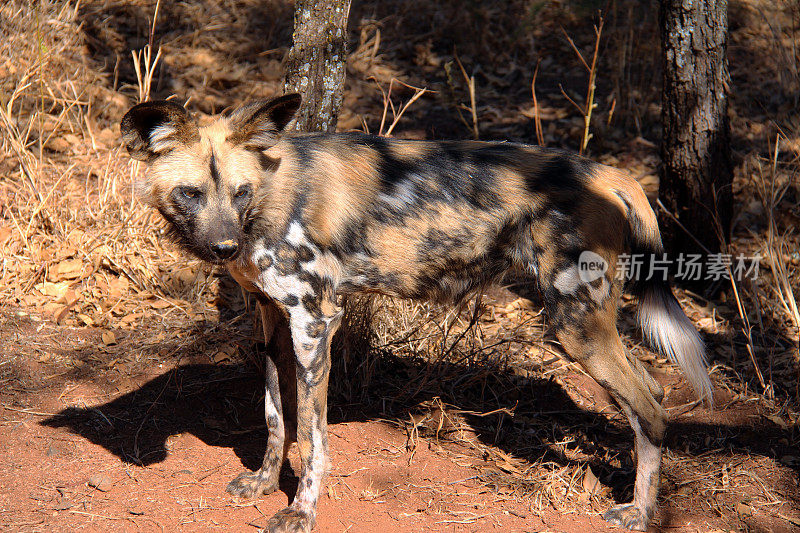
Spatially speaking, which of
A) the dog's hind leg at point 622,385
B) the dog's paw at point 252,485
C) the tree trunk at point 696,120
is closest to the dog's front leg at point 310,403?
the dog's paw at point 252,485

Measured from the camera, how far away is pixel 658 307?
10.5 feet

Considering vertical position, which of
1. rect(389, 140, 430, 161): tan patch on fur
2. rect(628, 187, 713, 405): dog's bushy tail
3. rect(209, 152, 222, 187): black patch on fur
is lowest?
rect(628, 187, 713, 405): dog's bushy tail

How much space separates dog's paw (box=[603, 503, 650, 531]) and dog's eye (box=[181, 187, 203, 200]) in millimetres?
2164

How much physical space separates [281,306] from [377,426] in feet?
→ 3.67

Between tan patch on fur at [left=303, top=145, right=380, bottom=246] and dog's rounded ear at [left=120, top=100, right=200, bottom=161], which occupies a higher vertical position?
dog's rounded ear at [left=120, top=100, right=200, bottom=161]

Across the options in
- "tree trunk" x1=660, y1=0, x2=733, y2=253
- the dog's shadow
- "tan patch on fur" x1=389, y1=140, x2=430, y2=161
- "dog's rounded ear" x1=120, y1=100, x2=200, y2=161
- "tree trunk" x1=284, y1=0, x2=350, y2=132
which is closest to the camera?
"dog's rounded ear" x1=120, y1=100, x2=200, y2=161

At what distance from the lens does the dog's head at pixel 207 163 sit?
275 cm

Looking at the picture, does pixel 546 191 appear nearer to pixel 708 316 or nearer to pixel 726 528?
A: pixel 726 528

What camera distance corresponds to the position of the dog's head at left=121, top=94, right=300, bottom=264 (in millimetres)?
2748

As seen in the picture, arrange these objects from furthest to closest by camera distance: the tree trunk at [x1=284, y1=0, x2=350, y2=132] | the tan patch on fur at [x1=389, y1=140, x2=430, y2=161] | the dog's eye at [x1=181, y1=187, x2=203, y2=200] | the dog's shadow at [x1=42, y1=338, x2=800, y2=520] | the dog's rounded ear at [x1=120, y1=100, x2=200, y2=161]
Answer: the tree trunk at [x1=284, y1=0, x2=350, y2=132] < the dog's shadow at [x1=42, y1=338, x2=800, y2=520] < the tan patch on fur at [x1=389, y1=140, x2=430, y2=161] < the dog's eye at [x1=181, y1=187, x2=203, y2=200] < the dog's rounded ear at [x1=120, y1=100, x2=200, y2=161]

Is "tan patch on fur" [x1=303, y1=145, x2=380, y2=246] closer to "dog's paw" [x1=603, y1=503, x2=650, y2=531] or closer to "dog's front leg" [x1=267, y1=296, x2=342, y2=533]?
"dog's front leg" [x1=267, y1=296, x2=342, y2=533]

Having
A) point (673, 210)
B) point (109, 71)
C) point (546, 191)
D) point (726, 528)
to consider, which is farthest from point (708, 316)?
point (109, 71)

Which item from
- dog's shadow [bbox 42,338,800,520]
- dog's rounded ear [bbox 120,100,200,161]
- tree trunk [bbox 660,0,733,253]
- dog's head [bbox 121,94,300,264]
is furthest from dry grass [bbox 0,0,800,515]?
dog's rounded ear [bbox 120,100,200,161]

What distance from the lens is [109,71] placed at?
22.1 feet
